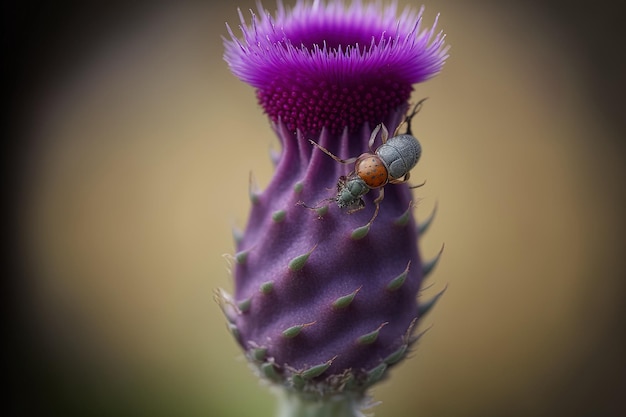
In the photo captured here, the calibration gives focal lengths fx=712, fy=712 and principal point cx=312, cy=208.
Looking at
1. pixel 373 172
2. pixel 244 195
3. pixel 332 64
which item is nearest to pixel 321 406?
pixel 373 172

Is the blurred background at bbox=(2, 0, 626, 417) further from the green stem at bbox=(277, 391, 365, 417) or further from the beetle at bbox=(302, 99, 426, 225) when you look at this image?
the beetle at bbox=(302, 99, 426, 225)

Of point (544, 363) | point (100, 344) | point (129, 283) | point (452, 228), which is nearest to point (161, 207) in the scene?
point (129, 283)

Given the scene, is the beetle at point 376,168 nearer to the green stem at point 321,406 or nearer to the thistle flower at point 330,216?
the thistle flower at point 330,216

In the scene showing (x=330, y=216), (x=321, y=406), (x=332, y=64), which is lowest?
(x=321, y=406)

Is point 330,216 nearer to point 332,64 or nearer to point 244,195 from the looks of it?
point 332,64

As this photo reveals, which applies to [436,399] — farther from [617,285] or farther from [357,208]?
[357,208]

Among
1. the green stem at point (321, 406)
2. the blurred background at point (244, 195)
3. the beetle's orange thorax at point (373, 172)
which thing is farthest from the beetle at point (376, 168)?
the blurred background at point (244, 195)

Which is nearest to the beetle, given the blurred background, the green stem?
the green stem
